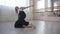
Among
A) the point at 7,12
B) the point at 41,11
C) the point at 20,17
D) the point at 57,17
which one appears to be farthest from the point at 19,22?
the point at 41,11

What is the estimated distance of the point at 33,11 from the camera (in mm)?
5289

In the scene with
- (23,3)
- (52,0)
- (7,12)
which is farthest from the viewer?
(52,0)

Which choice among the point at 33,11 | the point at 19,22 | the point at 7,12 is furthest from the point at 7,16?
the point at 19,22

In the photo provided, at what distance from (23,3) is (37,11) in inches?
39.8

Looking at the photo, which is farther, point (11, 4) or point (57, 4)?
point (57, 4)

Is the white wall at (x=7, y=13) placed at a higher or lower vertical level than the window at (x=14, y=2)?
lower

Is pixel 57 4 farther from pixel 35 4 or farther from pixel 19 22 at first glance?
pixel 19 22

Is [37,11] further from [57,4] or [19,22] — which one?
[19,22]

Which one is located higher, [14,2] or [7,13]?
[14,2]

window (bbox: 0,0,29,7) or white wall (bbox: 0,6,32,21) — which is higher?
window (bbox: 0,0,29,7)

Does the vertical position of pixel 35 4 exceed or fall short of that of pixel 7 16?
it exceeds it

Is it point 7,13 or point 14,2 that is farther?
point 14,2

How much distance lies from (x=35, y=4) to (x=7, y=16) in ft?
5.46

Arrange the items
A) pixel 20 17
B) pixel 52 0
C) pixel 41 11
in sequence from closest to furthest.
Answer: pixel 20 17 < pixel 52 0 < pixel 41 11
